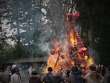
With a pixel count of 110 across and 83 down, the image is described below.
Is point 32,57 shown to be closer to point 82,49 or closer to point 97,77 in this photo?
point 82,49

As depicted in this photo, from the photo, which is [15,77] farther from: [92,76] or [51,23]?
[51,23]

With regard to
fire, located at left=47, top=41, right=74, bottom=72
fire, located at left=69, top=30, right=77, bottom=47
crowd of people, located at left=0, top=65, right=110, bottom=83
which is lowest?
fire, located at left=47, top=41, right=74, bottom=72

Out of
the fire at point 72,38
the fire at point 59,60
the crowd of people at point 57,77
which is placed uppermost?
the crowd of people at point 57,77

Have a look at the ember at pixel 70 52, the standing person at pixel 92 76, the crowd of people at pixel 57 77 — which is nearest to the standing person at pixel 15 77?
the crowd of people at pixel 57 77

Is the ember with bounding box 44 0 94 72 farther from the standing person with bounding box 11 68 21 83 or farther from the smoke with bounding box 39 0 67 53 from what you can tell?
the standing person with bounding box 11 68 21 83

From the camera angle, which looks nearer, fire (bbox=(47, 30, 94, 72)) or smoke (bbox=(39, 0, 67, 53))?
fire (bbox=(47, 30, 94, 72))

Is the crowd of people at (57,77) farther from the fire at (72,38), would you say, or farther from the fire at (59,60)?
the fire at (72,38)

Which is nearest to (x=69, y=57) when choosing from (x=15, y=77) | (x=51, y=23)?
(x=51, y=23)

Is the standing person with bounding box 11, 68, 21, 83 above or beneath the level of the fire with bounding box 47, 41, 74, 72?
above

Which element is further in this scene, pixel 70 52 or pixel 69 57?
pixel 70 52

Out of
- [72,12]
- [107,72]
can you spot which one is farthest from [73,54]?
[107,72]

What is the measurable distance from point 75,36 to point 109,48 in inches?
160

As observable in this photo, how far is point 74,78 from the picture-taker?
15.5m

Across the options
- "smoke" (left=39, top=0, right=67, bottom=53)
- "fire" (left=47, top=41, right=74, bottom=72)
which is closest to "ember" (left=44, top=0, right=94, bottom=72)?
"fire" (left=47, top=41, right=74, bottom=72)
